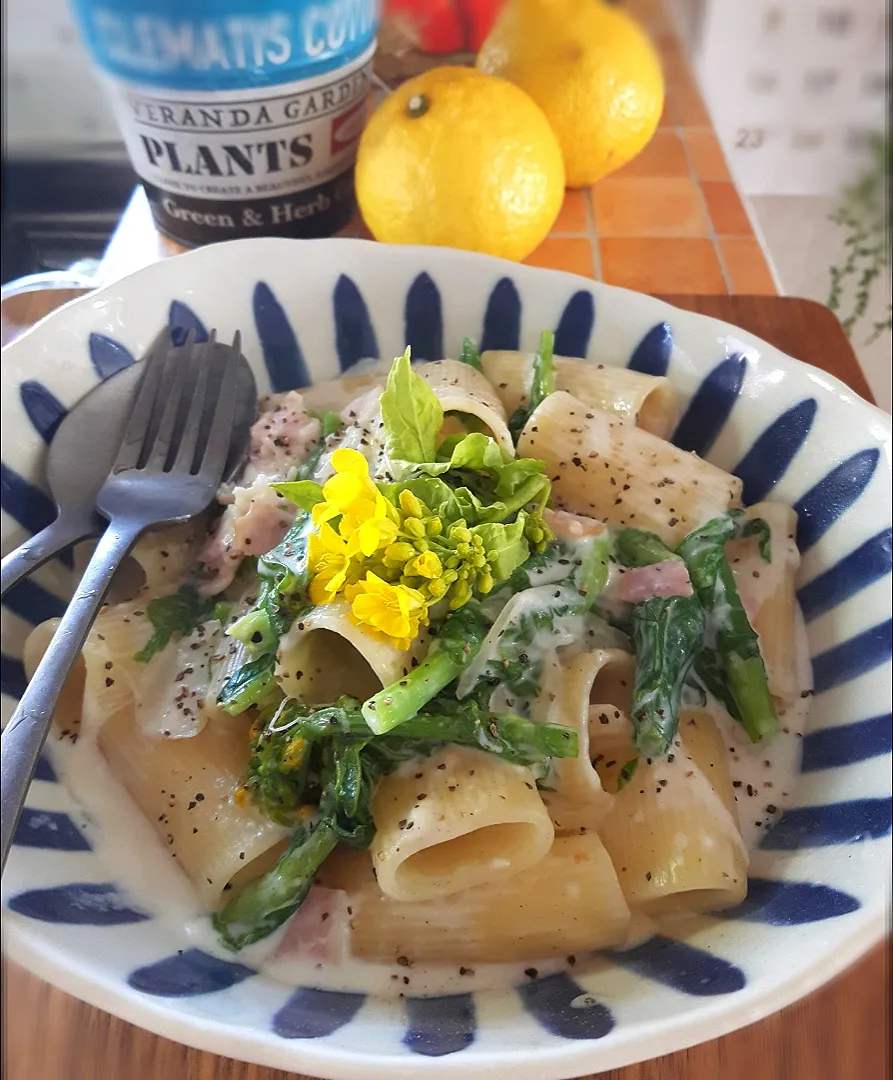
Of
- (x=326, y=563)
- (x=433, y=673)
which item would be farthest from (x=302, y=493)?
(x=433, y=673)

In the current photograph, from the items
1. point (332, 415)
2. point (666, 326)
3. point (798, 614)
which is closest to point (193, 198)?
point (332, 415)

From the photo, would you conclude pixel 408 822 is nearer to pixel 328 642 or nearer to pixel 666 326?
pixel 328 642

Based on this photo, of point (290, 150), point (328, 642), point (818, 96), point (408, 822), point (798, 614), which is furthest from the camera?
point (290, 150)

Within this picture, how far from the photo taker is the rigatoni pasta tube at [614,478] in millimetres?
922

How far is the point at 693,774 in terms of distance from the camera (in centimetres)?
79

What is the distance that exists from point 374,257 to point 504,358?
0.71 ft

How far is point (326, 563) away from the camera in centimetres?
71

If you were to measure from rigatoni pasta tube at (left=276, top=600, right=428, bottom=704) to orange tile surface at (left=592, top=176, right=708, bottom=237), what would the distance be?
928mm

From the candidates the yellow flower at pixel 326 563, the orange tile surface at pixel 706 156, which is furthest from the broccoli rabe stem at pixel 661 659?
the orange tile surface at pixel 706 156

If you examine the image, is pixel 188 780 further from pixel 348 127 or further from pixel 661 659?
pixel 348 127

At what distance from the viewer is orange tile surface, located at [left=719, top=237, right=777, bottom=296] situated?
1303 millimetres

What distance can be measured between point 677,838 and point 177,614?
54 centimetres

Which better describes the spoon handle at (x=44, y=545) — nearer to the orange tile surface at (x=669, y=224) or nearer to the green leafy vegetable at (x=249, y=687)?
the green leafy vegetable at (x=249, y=687)

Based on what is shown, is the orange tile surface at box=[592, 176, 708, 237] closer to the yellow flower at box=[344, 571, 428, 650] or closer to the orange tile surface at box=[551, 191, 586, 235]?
the orange tile surface at box=[551, 191, 586, 235]
